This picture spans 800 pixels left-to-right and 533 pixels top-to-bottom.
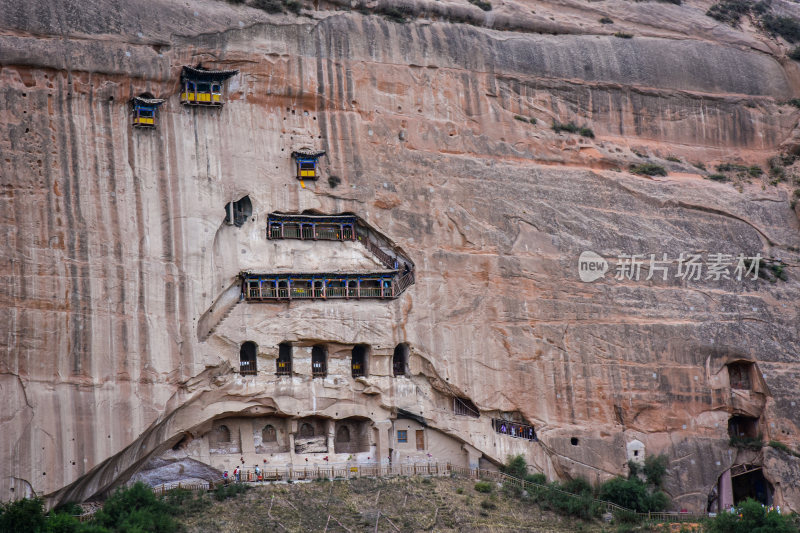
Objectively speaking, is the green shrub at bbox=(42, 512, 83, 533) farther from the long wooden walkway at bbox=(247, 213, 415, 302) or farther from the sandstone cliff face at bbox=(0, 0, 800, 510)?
the long wooden walkway at bbox=(247, 213, 415, 302)

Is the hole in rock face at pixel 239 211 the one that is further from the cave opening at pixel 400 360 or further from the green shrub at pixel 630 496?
the green shrub at pixel 630 496

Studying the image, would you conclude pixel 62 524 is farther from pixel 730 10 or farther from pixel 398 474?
pixel 730 10

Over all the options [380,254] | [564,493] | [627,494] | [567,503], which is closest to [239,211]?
[380,254]

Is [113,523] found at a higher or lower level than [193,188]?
lower

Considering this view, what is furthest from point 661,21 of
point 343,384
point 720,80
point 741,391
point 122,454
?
point 122,454

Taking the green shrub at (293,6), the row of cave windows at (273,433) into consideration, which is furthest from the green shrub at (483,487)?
the green shrub at (293,6)

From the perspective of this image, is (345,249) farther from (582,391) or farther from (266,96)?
(582,391)
